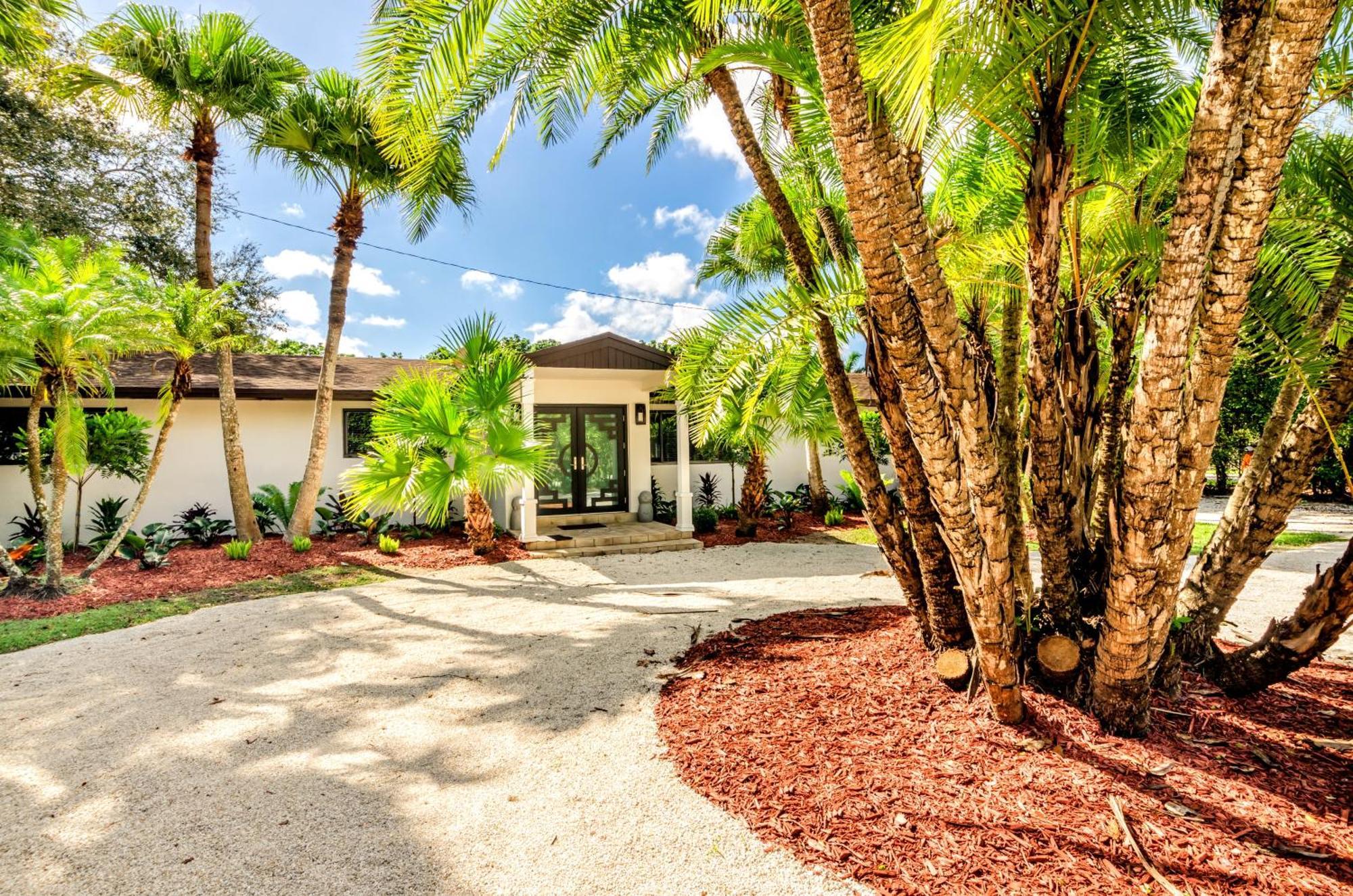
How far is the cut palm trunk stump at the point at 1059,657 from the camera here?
3.20 metres

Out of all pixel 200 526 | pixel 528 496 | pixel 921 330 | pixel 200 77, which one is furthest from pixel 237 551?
pixel 921 330

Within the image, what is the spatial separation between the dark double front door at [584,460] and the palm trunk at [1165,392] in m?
10.3

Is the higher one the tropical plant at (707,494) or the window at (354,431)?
the window at (354,431)

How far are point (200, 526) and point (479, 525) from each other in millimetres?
5200

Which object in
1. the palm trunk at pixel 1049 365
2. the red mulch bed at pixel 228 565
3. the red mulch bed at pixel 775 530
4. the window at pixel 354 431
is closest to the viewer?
the palm trunk at pixel 1049 365

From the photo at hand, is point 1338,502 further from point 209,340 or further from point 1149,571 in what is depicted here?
point 209,340

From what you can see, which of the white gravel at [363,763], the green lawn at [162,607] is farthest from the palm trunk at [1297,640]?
the green lawn at [162,607]

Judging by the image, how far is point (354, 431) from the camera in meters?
12.4

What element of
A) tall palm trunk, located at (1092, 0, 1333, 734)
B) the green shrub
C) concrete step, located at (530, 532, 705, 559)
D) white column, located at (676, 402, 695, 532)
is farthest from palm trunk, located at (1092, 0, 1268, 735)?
the green shrub

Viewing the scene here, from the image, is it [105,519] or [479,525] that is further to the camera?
[105,519]

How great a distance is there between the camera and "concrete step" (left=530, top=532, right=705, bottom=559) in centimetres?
999

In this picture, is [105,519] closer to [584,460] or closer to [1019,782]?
[584,460]

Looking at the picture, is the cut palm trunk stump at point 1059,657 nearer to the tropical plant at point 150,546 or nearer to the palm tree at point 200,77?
the palm tree at point 200,77

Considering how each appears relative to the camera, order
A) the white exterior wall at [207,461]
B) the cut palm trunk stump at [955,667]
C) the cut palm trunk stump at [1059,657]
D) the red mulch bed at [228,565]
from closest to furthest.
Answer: the cut palm trunk stump at [1059,657] < the cut palm trunk stump at [955,667] < the red mulch bed at [228,565] < the white exterior wall at [207,461]
